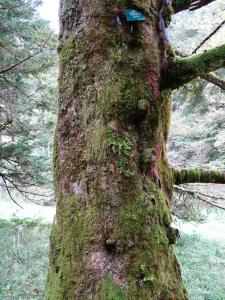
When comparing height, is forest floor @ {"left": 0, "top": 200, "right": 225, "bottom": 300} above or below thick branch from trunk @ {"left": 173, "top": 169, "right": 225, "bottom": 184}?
below

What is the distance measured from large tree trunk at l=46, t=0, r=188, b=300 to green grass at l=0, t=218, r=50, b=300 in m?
5.76

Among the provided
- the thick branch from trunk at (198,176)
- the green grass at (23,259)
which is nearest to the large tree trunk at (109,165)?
the thick branch from trunk at (198,176)

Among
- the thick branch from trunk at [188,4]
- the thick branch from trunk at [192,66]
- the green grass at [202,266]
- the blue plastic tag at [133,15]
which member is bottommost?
the green grass at [202,266]

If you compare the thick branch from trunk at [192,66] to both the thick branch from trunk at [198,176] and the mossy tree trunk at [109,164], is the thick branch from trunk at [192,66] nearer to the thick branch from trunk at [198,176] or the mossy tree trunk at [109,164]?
the mossy tree trunk at [109,164]

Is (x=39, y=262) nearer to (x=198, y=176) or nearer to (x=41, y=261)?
(x=41, y=261)

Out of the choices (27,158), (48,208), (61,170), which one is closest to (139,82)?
(61,170)

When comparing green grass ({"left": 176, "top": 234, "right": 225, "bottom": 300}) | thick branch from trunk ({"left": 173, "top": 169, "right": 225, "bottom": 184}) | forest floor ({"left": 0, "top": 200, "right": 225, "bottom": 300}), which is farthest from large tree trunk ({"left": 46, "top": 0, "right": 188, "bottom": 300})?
green grass ({"left": 176, "top": 234, "right": 225, "bottom": 300})

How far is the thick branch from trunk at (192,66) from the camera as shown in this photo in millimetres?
1848

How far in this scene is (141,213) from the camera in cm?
176

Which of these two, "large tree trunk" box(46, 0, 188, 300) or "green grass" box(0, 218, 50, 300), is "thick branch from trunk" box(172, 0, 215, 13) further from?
"green grass" box(0, 218, 50, 300)

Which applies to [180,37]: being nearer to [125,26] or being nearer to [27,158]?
[27,158]

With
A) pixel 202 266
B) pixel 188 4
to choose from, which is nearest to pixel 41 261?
pixel 202 266

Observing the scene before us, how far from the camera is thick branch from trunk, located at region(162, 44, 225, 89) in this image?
185 cm

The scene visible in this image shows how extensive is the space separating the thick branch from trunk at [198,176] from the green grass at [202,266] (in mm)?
5265
